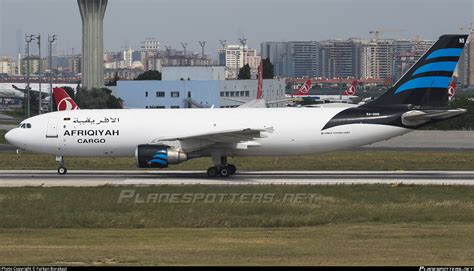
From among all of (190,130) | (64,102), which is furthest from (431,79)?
(64,102)

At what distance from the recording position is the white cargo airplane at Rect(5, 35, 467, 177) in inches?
1704

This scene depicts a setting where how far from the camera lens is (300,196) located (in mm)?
35125

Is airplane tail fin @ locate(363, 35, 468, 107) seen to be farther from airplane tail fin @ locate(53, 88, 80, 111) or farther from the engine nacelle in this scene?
airplane tail fin @ locate(53, 88, 80, 111)

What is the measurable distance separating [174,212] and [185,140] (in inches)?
479

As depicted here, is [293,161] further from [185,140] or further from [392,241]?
[392,241]

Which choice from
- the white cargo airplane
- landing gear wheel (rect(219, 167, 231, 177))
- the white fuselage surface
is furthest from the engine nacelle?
landing gear wheel (rect(219, 167, 231, 177))

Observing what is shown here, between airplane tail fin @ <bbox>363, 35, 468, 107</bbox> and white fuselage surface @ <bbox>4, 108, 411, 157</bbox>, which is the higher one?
airplane tail fin @ <bbox>363, 35, 468, 107</bbox>

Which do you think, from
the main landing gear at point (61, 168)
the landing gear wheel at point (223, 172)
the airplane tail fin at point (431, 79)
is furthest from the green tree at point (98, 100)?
the airplane tail fin at point (431, 79)

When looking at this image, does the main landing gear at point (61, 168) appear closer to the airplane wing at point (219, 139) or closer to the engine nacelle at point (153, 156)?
the airplane wing at point (219, 139)

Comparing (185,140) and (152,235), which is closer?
(152,235)

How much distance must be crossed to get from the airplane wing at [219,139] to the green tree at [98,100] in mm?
62543

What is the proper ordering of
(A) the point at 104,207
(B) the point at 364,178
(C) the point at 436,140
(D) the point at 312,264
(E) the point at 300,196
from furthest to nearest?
(C) the point at 436,140 → (B) the point at 364,178 → (E) the point at 300,196 → (A) the point at 104,207 → (D) the point at 312,264

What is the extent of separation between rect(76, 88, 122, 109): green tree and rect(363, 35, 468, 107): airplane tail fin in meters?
64.0

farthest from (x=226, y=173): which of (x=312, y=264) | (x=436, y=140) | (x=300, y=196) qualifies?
(x=436, y=140)
